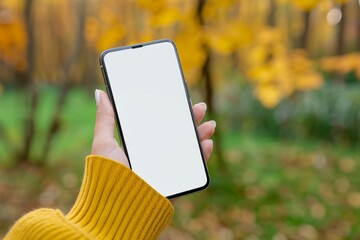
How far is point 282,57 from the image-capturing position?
4.96 meters

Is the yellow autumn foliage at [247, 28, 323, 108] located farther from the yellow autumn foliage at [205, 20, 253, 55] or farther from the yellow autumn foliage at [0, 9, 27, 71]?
the yellow autumn foliage at [0, 9, 27, 71]

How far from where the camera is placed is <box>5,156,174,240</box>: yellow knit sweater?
852 millimetres

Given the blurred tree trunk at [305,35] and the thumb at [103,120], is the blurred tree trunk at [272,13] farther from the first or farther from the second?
the thumb at [103,120]

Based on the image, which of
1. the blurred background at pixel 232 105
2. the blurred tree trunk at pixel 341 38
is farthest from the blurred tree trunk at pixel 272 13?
the blurred tree trunk at pixel 341 38

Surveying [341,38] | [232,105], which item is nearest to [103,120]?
[232,105]

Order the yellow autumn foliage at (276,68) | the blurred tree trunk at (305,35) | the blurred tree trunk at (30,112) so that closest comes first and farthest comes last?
the yellow autumn foliage at (276,68) < the blurred tree trunk at (30,112) < the blurred tree trunk at (305,35)

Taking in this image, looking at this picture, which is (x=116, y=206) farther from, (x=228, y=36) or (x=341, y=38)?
(x=341, y=38)

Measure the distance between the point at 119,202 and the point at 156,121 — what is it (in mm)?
377

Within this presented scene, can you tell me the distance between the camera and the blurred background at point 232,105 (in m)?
3.95

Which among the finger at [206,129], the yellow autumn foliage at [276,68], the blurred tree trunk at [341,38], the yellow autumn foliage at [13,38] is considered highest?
the finger at [206,129]

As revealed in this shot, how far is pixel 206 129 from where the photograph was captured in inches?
48.4

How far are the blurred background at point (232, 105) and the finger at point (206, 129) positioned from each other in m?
1.74

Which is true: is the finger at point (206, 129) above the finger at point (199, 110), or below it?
below

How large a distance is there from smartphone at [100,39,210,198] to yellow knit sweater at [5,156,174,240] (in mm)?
299
